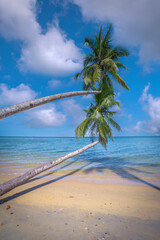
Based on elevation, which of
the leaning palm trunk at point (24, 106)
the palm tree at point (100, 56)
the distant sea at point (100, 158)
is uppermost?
the palm tree at point (100, 56)

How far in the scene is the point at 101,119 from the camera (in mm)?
7070

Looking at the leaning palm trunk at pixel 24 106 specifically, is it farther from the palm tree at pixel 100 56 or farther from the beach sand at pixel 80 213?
the palm tree at pixel 100 56

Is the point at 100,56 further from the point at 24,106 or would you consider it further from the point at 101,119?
the point at 24,106

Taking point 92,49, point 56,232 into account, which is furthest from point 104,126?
point 92,49

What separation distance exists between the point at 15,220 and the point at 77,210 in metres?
1.40

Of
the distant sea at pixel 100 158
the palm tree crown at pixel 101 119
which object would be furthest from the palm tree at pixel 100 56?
the distant sea at pixel 100 158

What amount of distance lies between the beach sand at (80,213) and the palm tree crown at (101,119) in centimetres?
322

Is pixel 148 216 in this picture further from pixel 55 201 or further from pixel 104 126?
pixel 104 126

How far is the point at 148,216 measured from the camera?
2914 millimetres

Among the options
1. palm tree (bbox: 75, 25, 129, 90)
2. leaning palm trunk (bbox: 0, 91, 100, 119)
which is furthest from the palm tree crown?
leaning palm trunk (bbox: 0, 91, 100, 119)

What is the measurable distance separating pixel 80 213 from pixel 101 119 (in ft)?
15.9

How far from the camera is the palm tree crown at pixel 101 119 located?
716 cm

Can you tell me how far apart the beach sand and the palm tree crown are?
322 cm

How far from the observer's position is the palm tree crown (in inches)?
282
